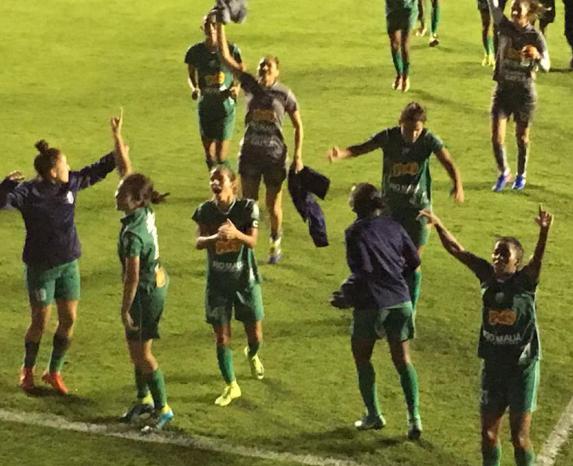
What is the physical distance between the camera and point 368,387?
761 cm

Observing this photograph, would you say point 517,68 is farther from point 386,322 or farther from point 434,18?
point 434,18

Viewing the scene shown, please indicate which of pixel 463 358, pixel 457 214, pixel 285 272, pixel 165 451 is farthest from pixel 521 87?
pixel 165 451

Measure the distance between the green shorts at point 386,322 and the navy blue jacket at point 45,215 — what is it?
7.18 ft

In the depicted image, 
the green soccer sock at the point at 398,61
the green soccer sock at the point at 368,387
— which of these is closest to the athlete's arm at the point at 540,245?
the green soccer sock at the point at 368,387

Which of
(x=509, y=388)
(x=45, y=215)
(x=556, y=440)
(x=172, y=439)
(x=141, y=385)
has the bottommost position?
Result: (x=556, y=440)

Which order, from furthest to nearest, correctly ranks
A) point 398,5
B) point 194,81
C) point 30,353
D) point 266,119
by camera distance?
point 398,5 → point 194,81 → point 266,119 → point 30,353

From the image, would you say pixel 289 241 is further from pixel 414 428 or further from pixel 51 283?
pixel 414 428

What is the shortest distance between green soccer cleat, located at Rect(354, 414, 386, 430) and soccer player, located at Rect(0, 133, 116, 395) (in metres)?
2.23

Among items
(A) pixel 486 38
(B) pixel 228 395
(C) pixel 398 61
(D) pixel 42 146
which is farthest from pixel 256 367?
(A) pixel 486 38

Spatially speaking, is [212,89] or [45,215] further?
[212,89]

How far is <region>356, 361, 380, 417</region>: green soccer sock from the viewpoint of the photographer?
754 cm

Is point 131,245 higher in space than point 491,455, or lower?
higher

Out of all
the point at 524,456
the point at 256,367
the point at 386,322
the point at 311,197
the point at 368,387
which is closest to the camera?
the point at 524,456

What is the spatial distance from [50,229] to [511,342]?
132 inches
